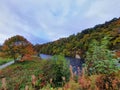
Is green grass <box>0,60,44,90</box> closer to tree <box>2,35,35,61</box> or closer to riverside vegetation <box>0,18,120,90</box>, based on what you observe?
riverside vegetation <box>0,18,120,90</box>

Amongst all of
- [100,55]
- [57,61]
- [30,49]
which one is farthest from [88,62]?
[30,49]

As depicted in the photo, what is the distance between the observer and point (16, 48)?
4981 cm

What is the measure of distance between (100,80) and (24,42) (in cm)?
4519

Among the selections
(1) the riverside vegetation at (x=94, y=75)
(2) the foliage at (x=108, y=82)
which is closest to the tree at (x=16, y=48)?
(1) the riverside vegetation at (x=94, y=75)

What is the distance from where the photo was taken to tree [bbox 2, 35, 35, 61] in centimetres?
5022

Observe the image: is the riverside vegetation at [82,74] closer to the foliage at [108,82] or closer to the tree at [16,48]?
the foliage at [108,82]

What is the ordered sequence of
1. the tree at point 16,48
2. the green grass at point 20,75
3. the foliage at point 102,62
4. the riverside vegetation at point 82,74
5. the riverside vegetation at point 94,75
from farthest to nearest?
the tree at point 16,48, the green grass at point 20,75, the foliage at point 102,62, the riverside vegetation at point 82,74, the riverside vegetation at point 94,75

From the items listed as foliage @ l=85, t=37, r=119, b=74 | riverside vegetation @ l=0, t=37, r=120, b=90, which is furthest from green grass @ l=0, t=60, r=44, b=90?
foliage @ l=85, t=37, r=119, b=74

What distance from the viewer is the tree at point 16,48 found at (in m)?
50.2

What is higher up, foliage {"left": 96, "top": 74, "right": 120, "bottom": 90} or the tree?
the tree

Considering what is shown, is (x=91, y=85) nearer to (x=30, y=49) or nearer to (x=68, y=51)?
(x=30, y=49)

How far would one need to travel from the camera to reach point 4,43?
5153 cm

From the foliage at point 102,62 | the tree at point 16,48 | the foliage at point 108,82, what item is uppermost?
the tree at point 16,48

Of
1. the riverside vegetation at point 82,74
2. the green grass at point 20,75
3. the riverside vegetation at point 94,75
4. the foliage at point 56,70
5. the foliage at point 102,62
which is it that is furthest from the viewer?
the green grass at point 20,75
